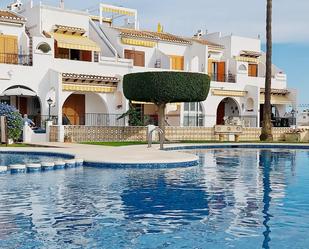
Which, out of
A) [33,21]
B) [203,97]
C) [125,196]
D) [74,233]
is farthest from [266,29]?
[74,233]

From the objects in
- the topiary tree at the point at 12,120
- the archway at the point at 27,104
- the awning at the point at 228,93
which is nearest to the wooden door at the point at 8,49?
the archway at the point at 27,104

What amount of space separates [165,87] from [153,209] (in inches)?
771

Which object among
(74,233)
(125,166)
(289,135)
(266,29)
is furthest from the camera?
(289,135)

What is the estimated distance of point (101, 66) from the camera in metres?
34.0

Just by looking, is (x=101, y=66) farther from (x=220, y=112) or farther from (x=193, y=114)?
(x=220, y=112)

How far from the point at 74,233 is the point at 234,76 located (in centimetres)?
3788

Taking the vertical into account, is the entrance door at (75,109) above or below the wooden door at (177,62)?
below

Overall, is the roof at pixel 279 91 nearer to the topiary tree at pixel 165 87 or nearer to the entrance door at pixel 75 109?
the topiary tree at pixel 165 87

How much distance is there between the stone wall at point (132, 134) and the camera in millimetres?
29281

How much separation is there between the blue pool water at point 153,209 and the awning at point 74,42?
64.5 ft

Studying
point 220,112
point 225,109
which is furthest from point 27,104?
point 225,109

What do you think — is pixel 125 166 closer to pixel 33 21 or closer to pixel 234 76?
pixel 33 21

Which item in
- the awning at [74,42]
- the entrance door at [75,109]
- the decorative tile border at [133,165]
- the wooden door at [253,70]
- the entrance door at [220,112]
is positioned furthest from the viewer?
the wooden door at [253,70]

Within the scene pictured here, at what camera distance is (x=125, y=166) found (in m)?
16.0
